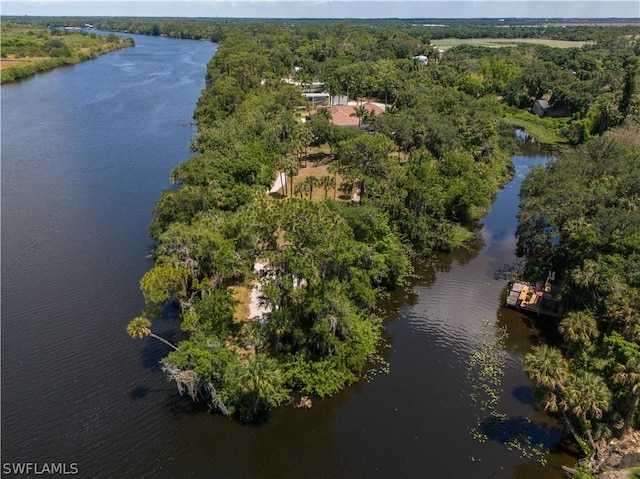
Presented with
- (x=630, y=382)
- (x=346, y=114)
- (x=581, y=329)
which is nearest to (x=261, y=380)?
(x=630, y=382)

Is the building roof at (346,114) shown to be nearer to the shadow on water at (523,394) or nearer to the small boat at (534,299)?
the small boat at (534,299)

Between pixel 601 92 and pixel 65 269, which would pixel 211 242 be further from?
pixel 601 92

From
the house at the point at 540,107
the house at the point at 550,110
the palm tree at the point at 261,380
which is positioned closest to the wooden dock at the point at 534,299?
the palm tree at the point at 261,380

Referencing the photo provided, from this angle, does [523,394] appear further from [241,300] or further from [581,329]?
[241,300]

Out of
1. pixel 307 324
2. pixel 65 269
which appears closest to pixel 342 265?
pixel 307 324

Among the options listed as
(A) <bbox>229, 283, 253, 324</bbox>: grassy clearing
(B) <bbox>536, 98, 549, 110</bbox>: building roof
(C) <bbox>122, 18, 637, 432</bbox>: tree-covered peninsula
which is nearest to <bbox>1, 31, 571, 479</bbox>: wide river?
(C) <bbox>122, 18, 637, 432</bbox>: tree-covered peninsula

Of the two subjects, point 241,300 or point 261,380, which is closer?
point 261,380

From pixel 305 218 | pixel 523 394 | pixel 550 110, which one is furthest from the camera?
pixel 550 110
